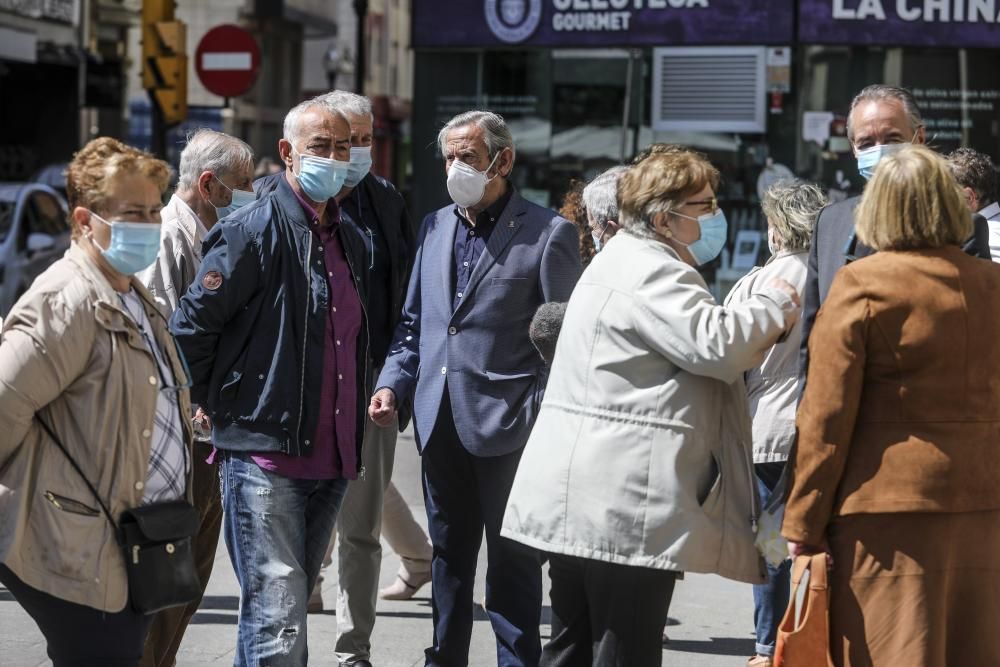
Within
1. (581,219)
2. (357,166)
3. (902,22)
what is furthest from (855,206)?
(902,22)

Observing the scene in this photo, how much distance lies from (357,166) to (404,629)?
81.7 inches

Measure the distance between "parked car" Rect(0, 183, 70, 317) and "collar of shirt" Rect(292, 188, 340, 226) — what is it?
11544 millimetres

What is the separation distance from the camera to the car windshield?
1678 cm

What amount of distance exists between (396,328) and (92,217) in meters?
1.78

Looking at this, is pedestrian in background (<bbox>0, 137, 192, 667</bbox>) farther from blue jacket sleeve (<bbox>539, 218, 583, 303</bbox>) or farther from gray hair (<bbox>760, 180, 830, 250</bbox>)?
gray hair (<bbox>760, 180, 830, 250</bbox>)

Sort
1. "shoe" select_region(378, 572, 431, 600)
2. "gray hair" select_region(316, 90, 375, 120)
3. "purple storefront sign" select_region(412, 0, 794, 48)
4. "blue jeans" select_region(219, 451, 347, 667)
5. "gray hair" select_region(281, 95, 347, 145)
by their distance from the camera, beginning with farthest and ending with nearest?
"purple storefront sign" select_region(412, 0, 794, 48), "shoe" select_region(378, 572, 431, 600), "gray hair" select_region(316, 90, 375, 120), "gray hair" select_region(281, 95, 347, 145), "blue jeans" select_region(219, 451, 347, 667)

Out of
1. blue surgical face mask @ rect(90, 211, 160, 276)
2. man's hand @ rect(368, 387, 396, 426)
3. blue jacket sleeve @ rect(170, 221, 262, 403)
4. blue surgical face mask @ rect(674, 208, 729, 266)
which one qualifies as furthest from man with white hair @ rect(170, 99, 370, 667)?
blue surgical face mask @ rect(674, 208, 729, 266)

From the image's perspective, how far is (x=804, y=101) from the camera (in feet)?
43.3

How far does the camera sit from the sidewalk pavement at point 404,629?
6.23 meters

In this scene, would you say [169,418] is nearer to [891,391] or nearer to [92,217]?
[92,217]

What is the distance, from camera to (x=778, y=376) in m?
5.85

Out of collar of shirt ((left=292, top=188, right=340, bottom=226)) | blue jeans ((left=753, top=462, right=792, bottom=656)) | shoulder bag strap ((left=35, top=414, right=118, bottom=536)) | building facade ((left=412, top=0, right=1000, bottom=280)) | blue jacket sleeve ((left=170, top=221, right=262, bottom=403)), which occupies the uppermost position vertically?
building facade ((left=412, top=0, right=1000, bottom=280))

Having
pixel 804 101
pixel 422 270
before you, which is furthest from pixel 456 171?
pixel 804 101

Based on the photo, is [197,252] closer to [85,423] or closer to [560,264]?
[560,264]
